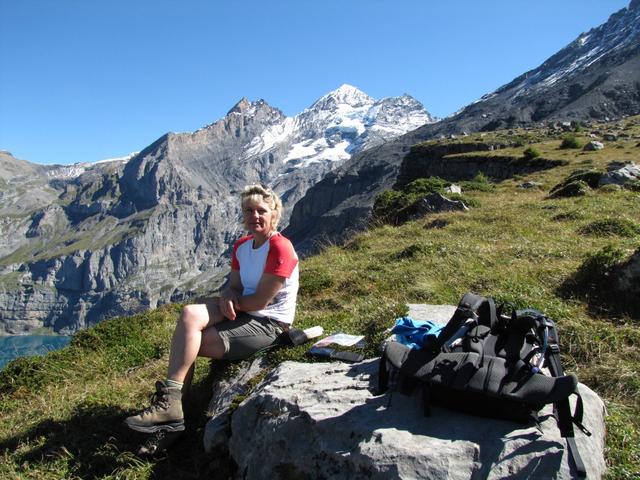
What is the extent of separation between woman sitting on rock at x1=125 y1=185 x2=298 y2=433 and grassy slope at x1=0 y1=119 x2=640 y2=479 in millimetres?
548

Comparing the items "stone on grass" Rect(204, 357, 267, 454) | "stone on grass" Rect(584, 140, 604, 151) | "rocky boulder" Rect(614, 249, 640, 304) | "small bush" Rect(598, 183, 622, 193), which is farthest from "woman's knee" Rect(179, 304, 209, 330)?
"stone on grass" Rect(584, 140, 604, 151)

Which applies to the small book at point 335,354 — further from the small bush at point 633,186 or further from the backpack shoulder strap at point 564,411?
the small bush at point 633,186

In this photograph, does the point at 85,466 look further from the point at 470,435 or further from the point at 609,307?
the point at 609,307

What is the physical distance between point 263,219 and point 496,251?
25.7ft

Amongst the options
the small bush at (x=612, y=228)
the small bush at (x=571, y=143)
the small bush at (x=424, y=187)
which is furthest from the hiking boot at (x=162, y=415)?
the small bush at (x=571, y=143)

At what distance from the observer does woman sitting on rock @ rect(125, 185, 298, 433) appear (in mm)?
6008

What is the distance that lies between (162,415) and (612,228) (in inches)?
522

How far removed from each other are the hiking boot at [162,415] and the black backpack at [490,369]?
2674 mm

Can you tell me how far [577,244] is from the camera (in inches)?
504

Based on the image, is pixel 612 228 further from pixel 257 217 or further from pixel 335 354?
pixel 257 217

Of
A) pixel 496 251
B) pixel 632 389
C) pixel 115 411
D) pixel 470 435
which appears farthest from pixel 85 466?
pixel 496 251

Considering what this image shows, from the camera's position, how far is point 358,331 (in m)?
8.15

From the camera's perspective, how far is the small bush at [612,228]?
527 inches

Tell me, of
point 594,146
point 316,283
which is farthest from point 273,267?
point 594,146
